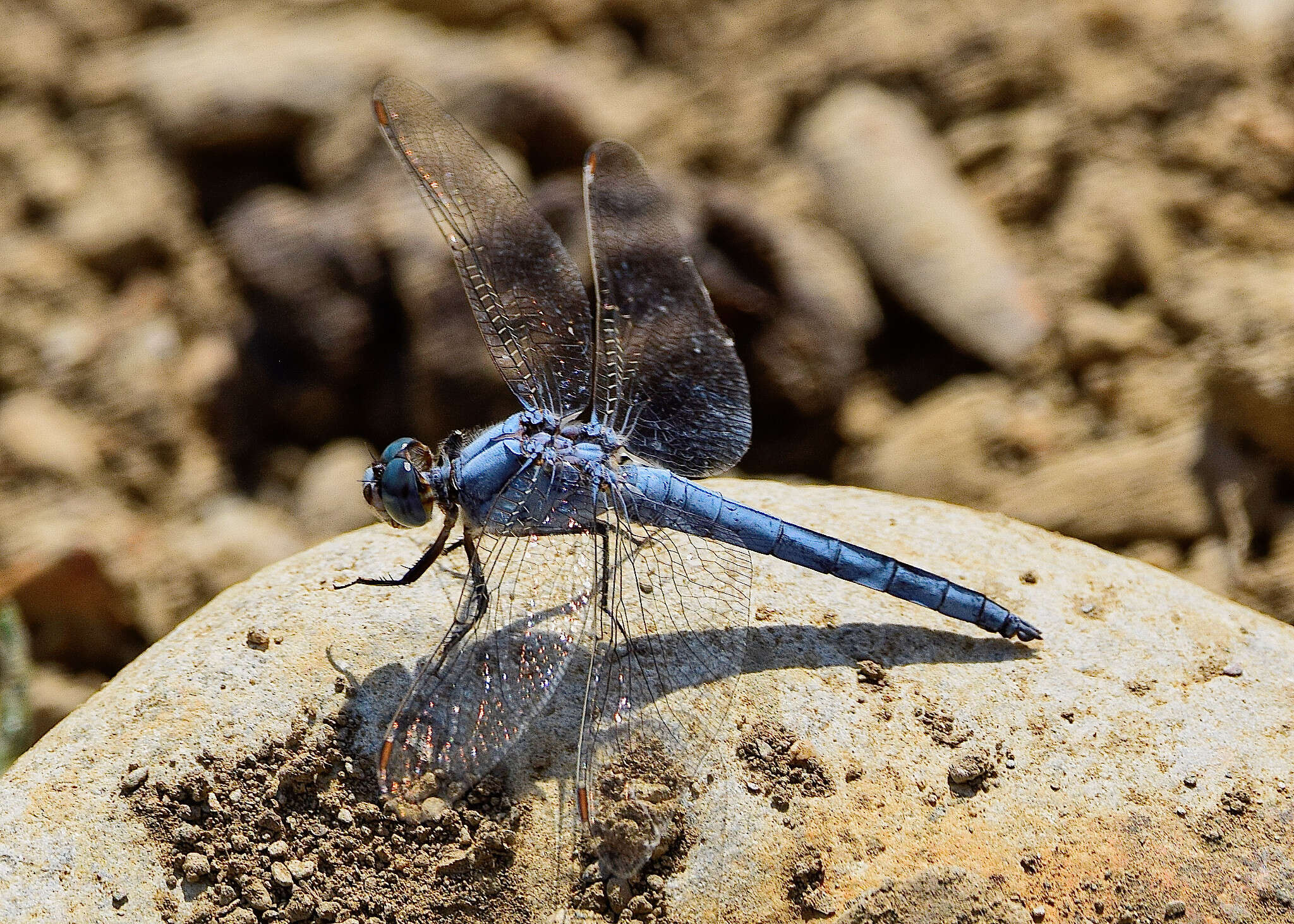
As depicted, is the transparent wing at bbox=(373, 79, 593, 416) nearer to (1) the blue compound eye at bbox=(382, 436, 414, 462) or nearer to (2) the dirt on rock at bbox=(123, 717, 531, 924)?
(1) the blue compound eye at bbox=(382, 436, 414, 462)

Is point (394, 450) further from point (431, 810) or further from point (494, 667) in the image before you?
point (431, 810)

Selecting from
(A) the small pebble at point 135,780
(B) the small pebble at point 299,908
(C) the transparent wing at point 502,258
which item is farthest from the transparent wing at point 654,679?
(A) the small pebble at point 135,780

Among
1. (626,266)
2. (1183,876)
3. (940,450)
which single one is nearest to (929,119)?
(940,450)

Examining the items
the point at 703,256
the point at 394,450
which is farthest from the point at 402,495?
the point at 703,256

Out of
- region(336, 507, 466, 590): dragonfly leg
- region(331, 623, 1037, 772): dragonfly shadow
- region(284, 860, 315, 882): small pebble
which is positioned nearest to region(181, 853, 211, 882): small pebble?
region(284, 860, 315, 882): small pebble

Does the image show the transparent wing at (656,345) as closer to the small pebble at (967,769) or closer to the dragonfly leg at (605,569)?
the dragonfly leg at (605,569)

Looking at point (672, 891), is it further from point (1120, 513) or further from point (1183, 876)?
point (1120, 513)
